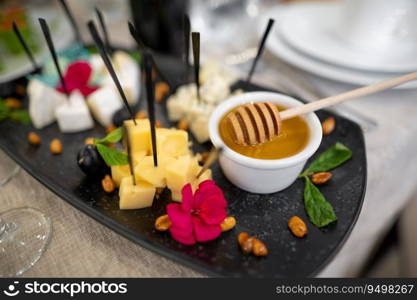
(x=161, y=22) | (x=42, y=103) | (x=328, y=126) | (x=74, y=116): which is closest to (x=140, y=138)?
(x=74, y=116)

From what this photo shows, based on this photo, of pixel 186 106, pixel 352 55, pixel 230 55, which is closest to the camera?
pixel 186 106

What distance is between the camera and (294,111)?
2.90 ft

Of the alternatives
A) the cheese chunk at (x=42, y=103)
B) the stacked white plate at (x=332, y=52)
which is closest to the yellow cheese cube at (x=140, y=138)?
the cheese chunk at (x=42, y=103)

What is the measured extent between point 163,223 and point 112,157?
9.0 inches

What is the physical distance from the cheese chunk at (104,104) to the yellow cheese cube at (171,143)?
0.34 meters

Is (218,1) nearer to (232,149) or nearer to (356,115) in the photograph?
(356,115)

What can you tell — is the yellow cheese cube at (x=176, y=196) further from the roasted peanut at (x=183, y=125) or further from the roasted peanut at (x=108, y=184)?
the roasted peanut at (x=183, y=125)

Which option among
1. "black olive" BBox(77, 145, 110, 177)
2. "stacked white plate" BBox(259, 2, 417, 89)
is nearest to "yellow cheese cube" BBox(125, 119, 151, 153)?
"black olive" BBox(77, 145, 110, 177)

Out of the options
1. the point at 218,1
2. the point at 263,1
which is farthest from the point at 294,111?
the point at 263,1

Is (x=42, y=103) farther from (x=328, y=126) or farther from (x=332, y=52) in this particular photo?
(x=332, y=52)

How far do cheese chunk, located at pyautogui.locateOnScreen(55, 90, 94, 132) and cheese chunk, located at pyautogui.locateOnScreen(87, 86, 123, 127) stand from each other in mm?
28

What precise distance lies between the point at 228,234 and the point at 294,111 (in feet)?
1.20

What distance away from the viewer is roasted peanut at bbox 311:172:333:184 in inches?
35.8

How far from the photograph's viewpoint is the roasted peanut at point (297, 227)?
78 centimetres
